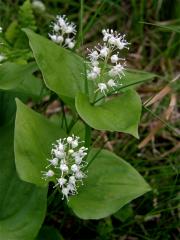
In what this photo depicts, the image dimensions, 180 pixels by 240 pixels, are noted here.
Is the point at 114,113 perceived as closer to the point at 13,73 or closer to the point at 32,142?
the point at 32,142

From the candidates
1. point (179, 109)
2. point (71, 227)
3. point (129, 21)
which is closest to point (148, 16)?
point (129, 21)

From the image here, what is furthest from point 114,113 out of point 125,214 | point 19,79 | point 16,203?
point 125,214

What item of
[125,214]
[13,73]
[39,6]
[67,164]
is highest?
[13,73]

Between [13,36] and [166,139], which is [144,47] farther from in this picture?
[13,36]

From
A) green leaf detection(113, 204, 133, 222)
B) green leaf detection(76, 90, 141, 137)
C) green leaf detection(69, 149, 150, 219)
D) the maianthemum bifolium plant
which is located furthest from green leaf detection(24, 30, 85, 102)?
green leaf detection(113, 204, 133, 222)

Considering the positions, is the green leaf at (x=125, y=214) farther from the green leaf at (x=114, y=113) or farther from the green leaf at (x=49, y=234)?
the green leaf at (x=114, y=113)

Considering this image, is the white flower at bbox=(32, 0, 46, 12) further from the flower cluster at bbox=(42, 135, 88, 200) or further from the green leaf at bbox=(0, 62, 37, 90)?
the flower cluster at bbox=(42, 135, 88, 200)

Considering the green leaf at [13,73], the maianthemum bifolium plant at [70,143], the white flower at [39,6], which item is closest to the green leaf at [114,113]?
the maianthemum bifolium plant at [70,143]
